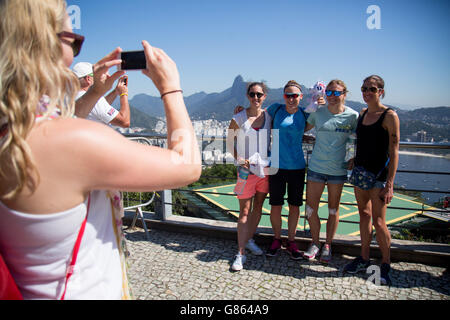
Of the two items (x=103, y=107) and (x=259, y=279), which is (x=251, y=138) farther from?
(x=103, y=107)

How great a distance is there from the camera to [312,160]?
346 cm

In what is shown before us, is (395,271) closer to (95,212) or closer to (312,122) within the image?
(312,122)

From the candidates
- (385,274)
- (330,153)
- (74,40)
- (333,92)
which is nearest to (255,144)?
(330,153)

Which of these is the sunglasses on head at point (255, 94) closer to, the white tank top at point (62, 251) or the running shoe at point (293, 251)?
the running shoe at point (293, 251)

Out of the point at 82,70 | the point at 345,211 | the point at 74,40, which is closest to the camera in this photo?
the point at 74,40

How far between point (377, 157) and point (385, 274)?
132 centimetres

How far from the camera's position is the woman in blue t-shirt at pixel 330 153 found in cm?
327

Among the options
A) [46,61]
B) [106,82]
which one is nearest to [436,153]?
[106,82]

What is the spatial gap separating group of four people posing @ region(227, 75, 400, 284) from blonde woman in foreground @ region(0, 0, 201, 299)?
2650 mm

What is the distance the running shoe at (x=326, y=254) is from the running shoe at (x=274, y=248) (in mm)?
547

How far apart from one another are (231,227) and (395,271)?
214 cm

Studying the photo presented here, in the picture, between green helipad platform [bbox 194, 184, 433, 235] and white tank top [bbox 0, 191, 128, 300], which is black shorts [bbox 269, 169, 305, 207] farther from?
green helipad platform [bbox 194, 184, 433, 235]

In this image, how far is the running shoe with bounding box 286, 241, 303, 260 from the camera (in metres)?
3.45

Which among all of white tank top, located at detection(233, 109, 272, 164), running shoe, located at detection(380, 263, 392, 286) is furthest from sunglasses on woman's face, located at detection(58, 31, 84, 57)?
running shoe, located at detection(380, 263, 392, 286)
